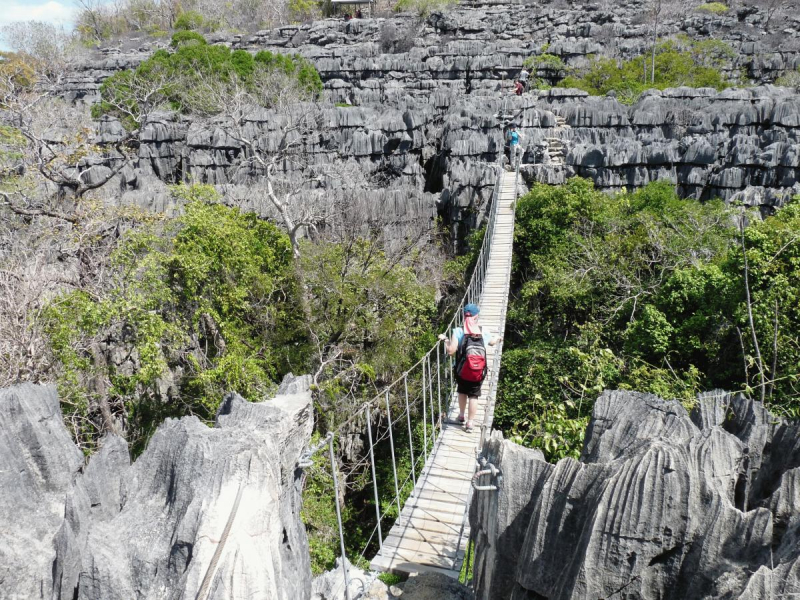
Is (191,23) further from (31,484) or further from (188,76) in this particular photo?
(31,484)

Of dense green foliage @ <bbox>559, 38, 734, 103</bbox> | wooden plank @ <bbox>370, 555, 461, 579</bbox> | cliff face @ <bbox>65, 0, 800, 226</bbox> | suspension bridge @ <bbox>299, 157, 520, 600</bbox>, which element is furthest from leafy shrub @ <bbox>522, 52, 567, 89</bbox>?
wooden plank @ <bbox>370, 555, 461, 579</bbox>

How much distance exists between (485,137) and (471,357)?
1402cm

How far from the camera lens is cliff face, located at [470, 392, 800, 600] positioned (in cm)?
228

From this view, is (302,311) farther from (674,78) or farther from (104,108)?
(674,78)

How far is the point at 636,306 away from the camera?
32.7 feet

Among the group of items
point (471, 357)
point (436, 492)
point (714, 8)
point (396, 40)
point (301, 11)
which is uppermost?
point (301, 11)

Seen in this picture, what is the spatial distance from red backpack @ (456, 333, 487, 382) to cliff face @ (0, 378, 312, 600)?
1482 millimetres

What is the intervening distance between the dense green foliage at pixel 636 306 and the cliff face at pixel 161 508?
2905 mm

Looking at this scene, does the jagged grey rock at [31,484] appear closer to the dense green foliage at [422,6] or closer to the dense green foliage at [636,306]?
the dense green foliage at [636,306]

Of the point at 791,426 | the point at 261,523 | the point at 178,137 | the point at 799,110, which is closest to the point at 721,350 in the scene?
the point at 791,426

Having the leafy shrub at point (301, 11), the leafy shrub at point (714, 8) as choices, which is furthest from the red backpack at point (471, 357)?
the leafy shrub at point (301, 11)

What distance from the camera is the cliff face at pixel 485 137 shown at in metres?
15.3

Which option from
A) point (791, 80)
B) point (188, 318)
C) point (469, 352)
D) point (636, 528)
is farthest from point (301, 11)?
point (636, 528)

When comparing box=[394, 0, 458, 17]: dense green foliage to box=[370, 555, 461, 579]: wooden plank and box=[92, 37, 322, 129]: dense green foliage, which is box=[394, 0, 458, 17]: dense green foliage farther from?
box=[370, 555, 461, 579]: wooden plank
